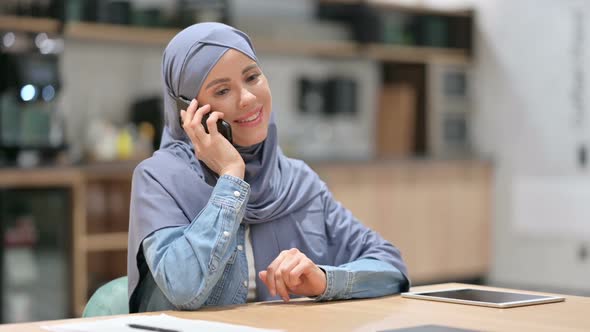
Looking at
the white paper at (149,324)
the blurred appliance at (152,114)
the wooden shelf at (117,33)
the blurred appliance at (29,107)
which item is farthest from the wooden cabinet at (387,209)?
the white paper at (149,324)

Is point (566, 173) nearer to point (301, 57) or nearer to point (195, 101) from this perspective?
point (301, 57)

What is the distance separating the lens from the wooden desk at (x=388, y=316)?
5.17ft

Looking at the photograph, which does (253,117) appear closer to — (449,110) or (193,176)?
(193,176)

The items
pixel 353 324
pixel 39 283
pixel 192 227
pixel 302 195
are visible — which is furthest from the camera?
pixel 39 283

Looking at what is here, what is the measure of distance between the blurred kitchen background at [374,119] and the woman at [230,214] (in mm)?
2983

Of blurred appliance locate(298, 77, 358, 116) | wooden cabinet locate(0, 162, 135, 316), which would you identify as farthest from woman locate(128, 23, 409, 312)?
blurred appliance locate(298, 77, 358, 116)

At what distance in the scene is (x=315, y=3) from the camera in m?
6.67

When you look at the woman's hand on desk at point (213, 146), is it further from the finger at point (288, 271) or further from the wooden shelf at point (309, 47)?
the wooden shelf at point (309, 47)

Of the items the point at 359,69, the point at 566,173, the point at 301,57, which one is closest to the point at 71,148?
the point at 301,57

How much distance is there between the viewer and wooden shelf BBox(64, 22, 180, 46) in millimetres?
5332

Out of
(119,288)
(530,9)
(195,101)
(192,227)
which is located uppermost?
(530,9)

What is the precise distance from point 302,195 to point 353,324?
60 centimetres

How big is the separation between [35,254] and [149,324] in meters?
3.51

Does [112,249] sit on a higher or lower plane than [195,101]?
lower
